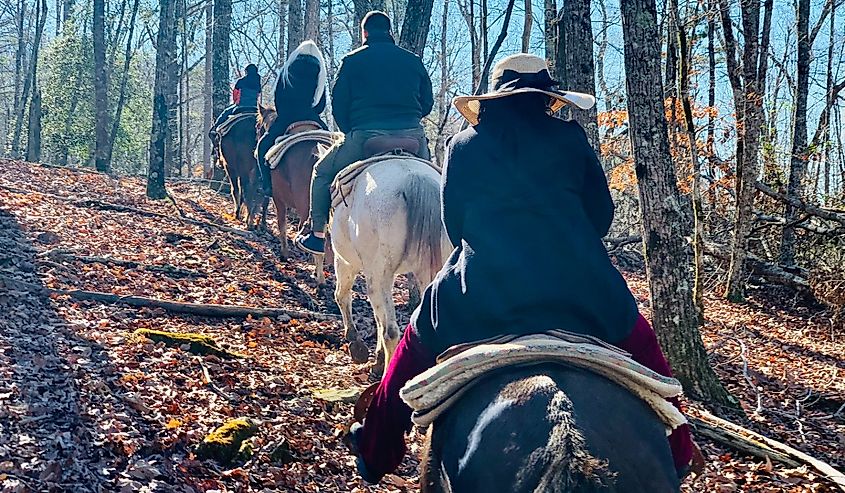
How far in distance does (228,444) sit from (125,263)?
17.6ft

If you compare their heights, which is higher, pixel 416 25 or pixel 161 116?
pixel 416 25

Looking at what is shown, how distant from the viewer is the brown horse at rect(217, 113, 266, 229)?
12.7 metres

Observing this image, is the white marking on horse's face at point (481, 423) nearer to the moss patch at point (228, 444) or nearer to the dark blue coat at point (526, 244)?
the dark blue coat at point (526, 244)

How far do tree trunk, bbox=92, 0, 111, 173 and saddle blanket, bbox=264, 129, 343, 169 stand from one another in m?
12.6

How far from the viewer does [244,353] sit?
655 centimetres

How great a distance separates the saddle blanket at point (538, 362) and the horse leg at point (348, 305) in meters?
4.43

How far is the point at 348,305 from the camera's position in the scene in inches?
293

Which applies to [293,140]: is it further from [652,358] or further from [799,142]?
[799,142]

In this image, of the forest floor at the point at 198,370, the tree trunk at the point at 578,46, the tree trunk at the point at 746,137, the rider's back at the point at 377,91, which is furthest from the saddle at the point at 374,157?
the tree trunk at the point at 746,137

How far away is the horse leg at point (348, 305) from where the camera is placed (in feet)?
23.0

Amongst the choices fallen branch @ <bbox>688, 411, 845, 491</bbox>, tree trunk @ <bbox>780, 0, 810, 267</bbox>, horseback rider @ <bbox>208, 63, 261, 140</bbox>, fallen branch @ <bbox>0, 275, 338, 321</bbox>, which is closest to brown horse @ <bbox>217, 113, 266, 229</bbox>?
horseback rider @ <bbox>208, 63, 261, 140</bbox>

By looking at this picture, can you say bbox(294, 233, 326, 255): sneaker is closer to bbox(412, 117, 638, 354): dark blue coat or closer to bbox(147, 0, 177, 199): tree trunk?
bbox(412, 117, 638, 354): dark blue coat

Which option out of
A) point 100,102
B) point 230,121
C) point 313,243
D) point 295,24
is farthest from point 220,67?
point 313,243

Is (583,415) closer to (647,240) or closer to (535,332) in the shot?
(535,332)
